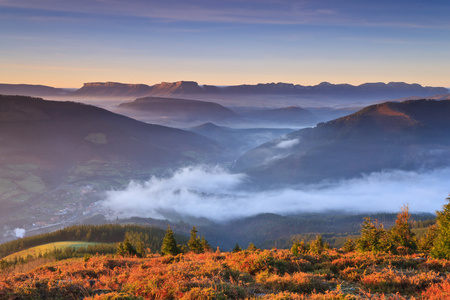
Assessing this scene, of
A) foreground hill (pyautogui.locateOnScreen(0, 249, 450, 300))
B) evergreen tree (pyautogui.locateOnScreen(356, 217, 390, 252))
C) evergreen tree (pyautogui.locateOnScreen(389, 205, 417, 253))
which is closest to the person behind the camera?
foreground hill (pyautogui.locateOnScreen(0, 249, 450, 300))

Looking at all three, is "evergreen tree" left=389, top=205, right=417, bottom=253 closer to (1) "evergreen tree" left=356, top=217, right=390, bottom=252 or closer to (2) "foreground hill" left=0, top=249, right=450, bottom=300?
(1) "evergreen tree" left=356, top=217, right=390, bottom=252

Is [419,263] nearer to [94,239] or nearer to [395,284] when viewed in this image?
[395,284]

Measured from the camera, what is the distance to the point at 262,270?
57.2ft

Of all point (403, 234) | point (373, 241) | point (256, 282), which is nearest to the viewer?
point (256, 282)

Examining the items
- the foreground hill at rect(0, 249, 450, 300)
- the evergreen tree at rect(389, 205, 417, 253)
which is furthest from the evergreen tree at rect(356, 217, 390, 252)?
the foreground hill at rect(0, 249, 450, 300)

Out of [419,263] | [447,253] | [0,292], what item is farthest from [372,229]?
[0,292]

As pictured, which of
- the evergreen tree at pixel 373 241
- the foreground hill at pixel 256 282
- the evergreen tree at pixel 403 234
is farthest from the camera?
the evergreen tree at pixel 403 234

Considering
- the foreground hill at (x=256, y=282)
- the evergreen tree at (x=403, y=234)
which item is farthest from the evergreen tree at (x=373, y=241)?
the foreground hill at (x=256, y=282)

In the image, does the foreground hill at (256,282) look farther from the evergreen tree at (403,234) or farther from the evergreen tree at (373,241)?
the evergreen tree at (403,234)

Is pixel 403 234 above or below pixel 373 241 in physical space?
below

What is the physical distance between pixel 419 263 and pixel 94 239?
542ft

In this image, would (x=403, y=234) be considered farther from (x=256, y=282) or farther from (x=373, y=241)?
(x=256, y=282)

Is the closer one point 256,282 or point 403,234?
point 256,282

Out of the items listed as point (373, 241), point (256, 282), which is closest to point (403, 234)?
point (373, 241)
